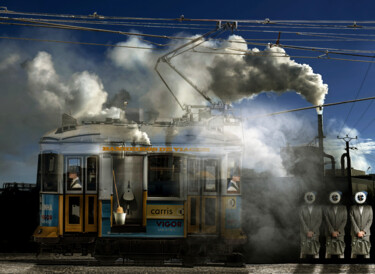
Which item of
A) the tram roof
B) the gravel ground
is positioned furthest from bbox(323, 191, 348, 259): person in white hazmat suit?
the tram roof

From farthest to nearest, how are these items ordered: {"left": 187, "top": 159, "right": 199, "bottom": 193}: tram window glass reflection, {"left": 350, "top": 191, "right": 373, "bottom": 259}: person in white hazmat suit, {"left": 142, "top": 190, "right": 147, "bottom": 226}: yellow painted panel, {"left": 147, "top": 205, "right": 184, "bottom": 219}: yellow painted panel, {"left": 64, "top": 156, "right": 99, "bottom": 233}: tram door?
{"left": 350, "top": 191, "right": 373, "bottom": 259}: person in white hazmat suit, {"left": 64, "top": 156, "right": 99, "bottom": 233}: tram door, {"left": 187, "top": 159, "right": 199, "bottom": 193}: tram window glass reflection, {"left": 147, "top": 205, "right": 184, "bottom": 219}: yellow painted panel, {"left": 142, "top": 190, "right": 147, "bottom": 226}: yellow painted panel

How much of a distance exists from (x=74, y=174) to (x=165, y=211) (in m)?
2.65

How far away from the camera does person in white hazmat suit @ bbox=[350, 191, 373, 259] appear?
41.2ft

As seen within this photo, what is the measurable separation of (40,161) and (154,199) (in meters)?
3.35

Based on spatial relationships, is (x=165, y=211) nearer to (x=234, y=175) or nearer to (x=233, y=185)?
(x=233, y=185)

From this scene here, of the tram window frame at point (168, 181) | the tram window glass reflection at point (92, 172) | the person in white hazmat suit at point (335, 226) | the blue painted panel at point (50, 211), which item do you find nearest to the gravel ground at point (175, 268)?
the person in white hazmat suit at point (335, 226)

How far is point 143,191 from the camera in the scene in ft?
34.8

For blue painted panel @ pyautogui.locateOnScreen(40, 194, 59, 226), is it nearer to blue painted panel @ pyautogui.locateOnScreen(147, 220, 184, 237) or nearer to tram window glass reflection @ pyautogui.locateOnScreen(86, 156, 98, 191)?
tram window glass reflection @ pyautogui.locateOnScreen(86, 156, 98, 191)

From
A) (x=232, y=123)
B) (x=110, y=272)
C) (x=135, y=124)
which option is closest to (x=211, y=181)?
(x=232, y=123)

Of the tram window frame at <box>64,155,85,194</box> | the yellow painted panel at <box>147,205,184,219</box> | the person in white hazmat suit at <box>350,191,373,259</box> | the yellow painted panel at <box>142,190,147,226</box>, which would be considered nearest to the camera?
the yellow painted panel at <box>142,190,147,226</box>

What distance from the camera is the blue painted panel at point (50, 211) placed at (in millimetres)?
11094

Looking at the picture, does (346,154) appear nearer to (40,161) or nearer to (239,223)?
(239,223)

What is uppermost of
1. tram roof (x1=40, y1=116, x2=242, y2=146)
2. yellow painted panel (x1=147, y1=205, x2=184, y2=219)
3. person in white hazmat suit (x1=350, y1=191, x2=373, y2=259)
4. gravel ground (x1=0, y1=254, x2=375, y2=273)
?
tram roof (x1=40, y1=116, x2=242, y2=146)

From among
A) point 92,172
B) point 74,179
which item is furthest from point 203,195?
point 74,179
